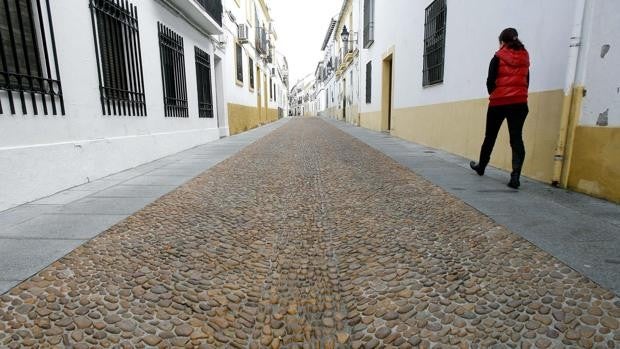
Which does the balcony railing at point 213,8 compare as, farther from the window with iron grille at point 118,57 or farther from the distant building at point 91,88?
the window with iron grille at point 118,57

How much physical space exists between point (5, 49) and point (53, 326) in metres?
2.93

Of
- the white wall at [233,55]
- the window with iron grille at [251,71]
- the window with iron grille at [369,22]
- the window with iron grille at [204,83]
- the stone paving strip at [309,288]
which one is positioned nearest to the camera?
the stone paving strip at [309,288]

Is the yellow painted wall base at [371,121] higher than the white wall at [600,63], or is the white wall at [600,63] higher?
the white wall at [600,63]

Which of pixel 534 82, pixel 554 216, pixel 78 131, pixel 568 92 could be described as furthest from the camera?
pixel 534 82

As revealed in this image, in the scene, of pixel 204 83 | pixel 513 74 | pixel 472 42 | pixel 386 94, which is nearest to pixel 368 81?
pixel 386 94

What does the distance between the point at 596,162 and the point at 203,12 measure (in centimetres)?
771

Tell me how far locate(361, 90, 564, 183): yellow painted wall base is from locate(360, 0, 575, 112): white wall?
16cm

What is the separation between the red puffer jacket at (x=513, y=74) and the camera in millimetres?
3553

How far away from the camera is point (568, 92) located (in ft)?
11.2

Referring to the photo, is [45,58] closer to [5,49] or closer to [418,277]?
[5,49]

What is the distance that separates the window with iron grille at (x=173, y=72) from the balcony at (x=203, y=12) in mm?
585

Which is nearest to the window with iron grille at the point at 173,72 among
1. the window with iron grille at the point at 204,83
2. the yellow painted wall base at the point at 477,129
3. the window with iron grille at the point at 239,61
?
the window with iron grille at the point at 204,83

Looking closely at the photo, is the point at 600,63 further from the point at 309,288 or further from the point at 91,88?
the point at 91,88

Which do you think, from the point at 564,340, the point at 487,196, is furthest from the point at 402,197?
the point at 564,340
